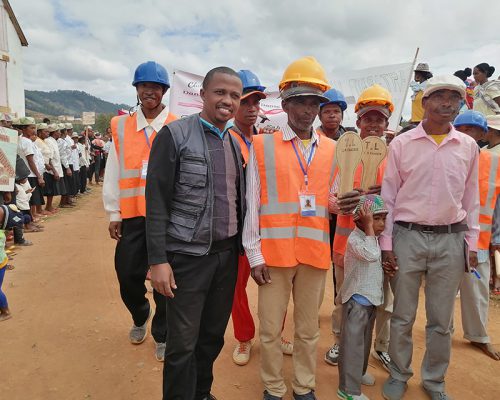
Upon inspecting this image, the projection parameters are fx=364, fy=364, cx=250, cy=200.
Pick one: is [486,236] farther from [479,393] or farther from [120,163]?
[120,163]

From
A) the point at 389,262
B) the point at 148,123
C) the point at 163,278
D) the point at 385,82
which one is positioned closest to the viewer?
the point at 163,278

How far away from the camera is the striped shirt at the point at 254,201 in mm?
2344

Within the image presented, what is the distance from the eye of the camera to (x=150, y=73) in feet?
9.53

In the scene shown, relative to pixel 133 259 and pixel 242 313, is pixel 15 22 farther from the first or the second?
pixel 242 313

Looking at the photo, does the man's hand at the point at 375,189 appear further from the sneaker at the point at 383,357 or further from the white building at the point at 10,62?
the white building at the point at 10,62

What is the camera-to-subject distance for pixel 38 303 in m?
4.23

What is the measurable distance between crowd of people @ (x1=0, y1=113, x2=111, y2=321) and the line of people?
2.70m

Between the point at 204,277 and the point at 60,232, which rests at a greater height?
the point at 204,277

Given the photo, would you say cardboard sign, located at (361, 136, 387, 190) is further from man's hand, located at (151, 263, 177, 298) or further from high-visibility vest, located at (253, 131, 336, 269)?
man's hand, located at (151, 263, 177, 298)

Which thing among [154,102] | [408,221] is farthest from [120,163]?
[408,221]

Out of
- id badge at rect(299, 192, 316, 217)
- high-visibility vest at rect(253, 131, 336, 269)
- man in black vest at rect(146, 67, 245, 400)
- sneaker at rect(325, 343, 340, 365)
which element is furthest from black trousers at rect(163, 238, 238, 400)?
sneaker at rect(325, 343, 340, 365)

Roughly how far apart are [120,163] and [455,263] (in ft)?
8.76

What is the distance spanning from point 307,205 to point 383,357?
1.77 meters

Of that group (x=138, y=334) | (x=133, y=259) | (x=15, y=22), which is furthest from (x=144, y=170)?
(x=15, y=22)
